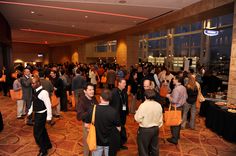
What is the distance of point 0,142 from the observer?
449 cm

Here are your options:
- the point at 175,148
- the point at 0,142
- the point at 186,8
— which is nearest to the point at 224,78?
the point at 186,8

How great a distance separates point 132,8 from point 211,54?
8137 mm

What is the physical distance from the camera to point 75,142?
14.8 feet

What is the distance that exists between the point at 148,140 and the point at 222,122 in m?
2.83

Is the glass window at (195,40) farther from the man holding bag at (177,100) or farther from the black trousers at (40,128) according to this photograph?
the black trousers at (40,128)

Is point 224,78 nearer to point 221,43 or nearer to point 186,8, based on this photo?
point 221,43

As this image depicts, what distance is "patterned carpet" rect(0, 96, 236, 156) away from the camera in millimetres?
4070

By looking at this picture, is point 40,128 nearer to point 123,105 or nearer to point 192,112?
point 123,105

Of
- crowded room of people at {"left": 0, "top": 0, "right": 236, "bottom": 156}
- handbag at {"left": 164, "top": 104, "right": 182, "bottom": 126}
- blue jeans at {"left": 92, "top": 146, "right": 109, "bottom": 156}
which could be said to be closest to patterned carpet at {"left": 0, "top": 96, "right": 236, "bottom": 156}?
crowded room of people at {"left": 0, "top": 0, "right": 236, "bottom": 156}

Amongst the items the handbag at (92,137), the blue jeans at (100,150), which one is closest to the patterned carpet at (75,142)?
the blue jeans at (100,150)

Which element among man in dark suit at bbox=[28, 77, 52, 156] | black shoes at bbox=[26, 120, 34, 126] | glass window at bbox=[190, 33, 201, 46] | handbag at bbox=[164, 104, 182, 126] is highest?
glass window at bbox=[190, 33, 201, 46]

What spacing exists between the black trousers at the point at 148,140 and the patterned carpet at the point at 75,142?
2.94 ft

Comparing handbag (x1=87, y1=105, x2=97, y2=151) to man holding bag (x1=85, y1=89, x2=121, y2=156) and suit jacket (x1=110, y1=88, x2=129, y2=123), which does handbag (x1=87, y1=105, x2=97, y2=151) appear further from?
suit jacket (x1=110, y1=88, x2=129, y2=123)

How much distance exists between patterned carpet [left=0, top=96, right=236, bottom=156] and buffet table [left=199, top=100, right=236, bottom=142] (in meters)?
0.16
